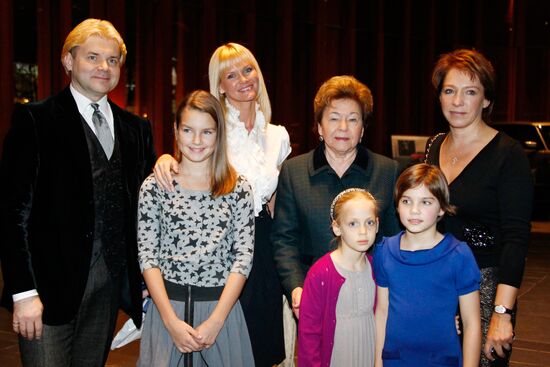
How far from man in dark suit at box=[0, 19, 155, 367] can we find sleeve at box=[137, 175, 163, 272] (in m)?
0.13

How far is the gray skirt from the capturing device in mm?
2812

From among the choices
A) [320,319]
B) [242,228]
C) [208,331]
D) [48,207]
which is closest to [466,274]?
[320,319]

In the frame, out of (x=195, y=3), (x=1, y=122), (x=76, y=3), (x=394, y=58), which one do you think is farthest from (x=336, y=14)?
(x=1, y=122)

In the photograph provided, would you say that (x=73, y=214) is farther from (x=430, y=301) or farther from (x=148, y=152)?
(x=430, y=301)

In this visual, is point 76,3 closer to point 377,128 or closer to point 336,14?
point 336,14

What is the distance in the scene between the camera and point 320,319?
9.02 feet

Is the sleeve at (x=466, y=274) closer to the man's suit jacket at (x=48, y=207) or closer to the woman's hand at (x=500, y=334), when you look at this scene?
the woman's hand at (x=500, y=334)

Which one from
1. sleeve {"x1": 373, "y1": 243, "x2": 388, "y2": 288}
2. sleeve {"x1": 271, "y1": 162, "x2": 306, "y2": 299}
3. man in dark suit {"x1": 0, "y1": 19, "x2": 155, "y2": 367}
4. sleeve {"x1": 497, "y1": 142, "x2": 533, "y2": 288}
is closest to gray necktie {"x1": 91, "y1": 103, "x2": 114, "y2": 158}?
man in dark suit {"x1": 0, "y1": 19, "x2": 155, "y2": 367}

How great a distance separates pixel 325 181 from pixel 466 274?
783mm

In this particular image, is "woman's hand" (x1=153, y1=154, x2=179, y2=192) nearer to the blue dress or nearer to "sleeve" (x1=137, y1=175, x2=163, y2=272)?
"sleeve" (x1=137, y1=175, x2=163, y2=272)

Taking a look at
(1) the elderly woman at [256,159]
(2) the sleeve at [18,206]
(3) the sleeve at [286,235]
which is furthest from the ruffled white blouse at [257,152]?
(2) the sleeve at [18,206]

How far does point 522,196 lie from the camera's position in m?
2.69

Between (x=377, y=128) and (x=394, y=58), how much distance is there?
7.39ft

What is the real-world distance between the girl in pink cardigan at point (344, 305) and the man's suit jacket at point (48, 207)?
38.2 inches
